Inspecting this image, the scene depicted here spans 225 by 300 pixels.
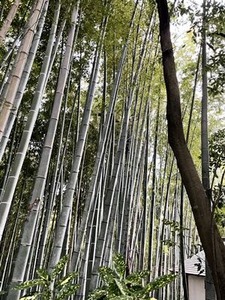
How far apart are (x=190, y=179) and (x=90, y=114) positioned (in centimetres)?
214

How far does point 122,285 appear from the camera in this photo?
3.77 feet

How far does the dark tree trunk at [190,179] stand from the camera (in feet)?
3.87

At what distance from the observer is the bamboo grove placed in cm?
196

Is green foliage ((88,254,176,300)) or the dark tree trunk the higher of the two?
the dark tree trunk

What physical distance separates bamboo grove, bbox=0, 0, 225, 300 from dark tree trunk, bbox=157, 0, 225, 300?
81mm

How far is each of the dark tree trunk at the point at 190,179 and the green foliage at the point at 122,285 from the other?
0.17m

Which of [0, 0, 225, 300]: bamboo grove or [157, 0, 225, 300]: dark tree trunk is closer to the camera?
[157, 0, 225, 300]: dark tree trunk

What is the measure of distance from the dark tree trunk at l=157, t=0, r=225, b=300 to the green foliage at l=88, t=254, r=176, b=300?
0.17m

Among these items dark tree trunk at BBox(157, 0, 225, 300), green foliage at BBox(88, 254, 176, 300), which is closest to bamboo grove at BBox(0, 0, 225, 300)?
dark tree trunk at BBox(157, 0, 225, 300)

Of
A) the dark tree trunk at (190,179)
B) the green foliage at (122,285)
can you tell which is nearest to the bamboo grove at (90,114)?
the dark tree trunk at (190,179)

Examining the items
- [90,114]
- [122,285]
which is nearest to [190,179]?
[122,285]

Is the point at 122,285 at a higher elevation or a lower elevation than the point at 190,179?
lower

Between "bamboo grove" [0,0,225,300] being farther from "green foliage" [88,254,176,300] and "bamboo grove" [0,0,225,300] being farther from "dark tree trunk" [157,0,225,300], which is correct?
"green foliage" [88,254,176,300]

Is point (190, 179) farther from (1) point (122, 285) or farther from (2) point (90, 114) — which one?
(2) point (90, 114)
